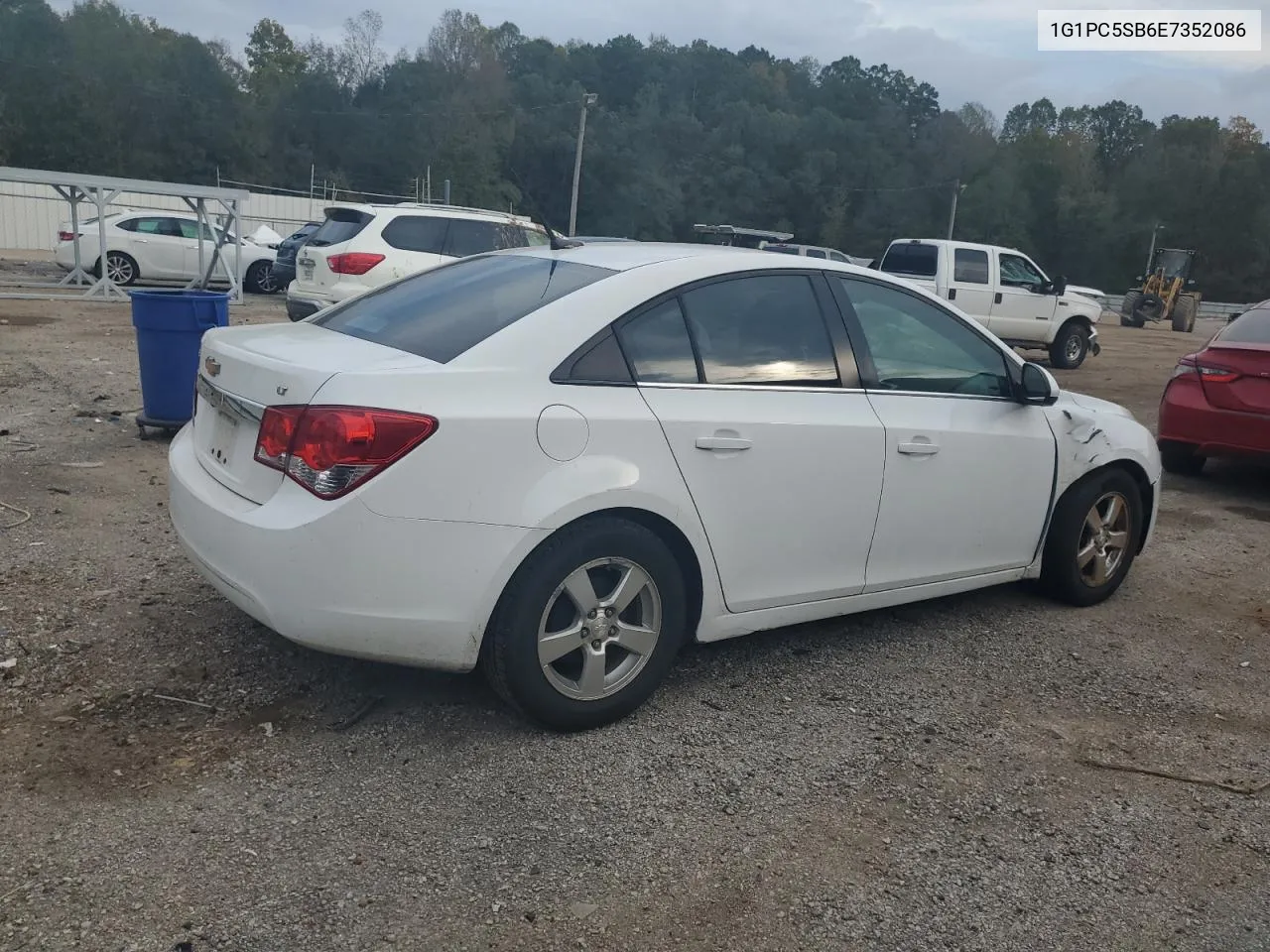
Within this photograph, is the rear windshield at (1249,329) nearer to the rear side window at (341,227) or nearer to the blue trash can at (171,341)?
the blue trash can at (171,341)

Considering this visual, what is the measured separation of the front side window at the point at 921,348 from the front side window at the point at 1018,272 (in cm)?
1319

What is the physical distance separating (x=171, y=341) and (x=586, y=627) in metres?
4.83

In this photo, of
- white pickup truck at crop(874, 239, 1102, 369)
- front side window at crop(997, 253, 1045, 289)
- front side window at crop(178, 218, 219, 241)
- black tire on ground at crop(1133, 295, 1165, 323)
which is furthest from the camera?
black tire on ground at crop(1133, 295, 1165, 323)

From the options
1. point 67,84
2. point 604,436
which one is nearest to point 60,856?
point 604,436

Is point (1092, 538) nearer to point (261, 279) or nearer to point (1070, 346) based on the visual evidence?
point (1070, 346)

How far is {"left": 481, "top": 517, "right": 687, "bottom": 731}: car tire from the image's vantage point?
3.35m

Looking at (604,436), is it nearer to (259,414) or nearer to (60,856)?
(259,414)

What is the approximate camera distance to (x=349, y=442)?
10.3 feet

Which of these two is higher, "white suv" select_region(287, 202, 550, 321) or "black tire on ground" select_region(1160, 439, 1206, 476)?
"white suv" select_region(287, 202, 550, 321)

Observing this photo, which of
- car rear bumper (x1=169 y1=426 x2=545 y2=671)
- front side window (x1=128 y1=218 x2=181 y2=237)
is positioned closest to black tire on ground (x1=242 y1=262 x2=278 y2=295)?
front side window (x1=128 y1=218 x2=181 y2=237)

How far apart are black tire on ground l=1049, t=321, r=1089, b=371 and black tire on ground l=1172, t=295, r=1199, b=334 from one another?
1778 cm

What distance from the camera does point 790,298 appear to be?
4.13 m

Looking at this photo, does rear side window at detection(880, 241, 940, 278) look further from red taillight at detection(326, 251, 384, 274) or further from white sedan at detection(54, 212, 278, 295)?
white sedan at detection(54, 212, 278, 295)

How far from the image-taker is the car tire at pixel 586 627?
3.35m
